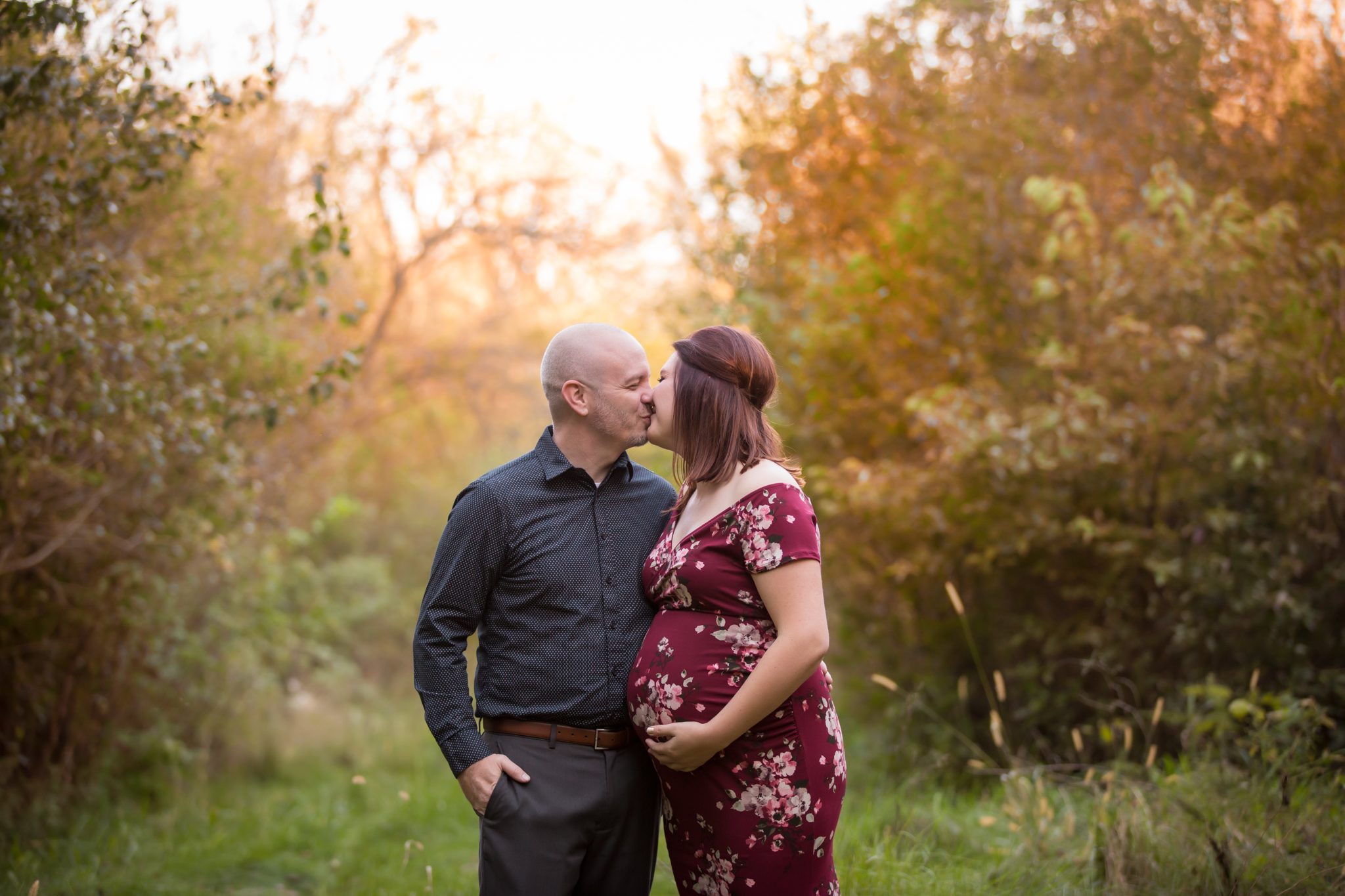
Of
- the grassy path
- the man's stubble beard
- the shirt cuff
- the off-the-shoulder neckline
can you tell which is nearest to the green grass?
Answer: the grassy path

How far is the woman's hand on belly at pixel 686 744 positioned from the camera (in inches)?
82.9

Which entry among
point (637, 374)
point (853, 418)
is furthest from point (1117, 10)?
point (637, 374)


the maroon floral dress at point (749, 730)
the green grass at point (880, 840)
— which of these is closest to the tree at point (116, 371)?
the green grass at point (880, 840)

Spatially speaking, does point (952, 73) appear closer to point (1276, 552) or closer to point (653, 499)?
point (1276, 552)

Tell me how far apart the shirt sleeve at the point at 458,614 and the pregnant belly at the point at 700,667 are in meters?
0.46

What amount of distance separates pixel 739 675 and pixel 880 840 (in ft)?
5.54

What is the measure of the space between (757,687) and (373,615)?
421 inches

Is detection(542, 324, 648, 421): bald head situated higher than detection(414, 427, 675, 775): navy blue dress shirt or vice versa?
detection(542, 324, 648, 421): bald head

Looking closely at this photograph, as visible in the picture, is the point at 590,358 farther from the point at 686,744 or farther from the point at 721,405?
the point at 686,744

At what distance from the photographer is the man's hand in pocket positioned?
2.27 m

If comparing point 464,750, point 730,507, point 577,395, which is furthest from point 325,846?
point 730,507

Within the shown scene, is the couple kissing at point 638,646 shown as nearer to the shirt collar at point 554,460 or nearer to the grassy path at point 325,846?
the shirt collar at point 554,460

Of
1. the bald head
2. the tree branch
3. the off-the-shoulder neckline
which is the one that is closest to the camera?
the off-the-shoulder neckline

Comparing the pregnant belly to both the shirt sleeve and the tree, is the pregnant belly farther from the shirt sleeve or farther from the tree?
the tree
